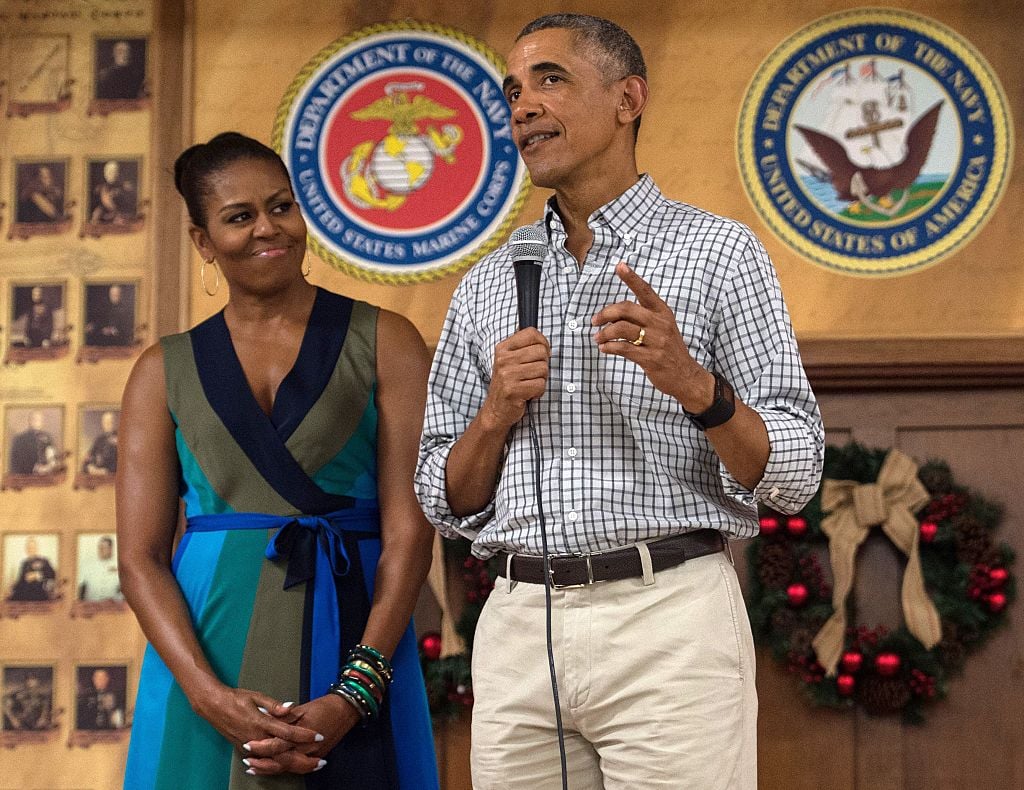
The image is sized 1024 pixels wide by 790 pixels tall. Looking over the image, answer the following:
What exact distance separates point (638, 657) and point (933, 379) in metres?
2.21

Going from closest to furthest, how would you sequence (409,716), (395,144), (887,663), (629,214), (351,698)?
(629,214), (351,698), (409,716), (887,663), (395,144)

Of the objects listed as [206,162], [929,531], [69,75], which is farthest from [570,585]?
[69,75]

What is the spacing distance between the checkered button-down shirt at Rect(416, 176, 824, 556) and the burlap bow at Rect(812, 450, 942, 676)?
181 centimetres

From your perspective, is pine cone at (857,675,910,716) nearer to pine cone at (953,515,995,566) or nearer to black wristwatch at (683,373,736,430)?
pine cone at (953,515,995,566)

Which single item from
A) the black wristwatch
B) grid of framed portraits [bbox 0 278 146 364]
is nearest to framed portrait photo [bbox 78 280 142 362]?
grid of framed portraits [bbox 0 278 146 364]

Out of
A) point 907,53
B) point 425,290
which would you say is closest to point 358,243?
point 425,290

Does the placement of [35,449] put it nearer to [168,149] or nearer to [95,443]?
[95,443]

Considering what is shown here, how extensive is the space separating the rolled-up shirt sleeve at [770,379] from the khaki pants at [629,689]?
0.47 ft

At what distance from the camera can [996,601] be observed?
346cm

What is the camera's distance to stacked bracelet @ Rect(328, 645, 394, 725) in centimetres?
214

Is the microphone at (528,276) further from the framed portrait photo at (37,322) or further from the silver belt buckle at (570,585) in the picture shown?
the framed portrait photo at (37,322)

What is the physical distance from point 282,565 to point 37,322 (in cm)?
199

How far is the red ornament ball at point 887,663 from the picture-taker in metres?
3.46

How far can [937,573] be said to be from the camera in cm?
352
